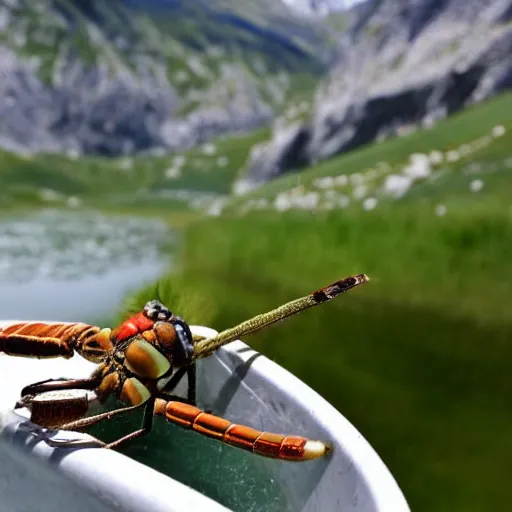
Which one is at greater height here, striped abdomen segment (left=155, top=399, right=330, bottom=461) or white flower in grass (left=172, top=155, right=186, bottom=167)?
white flower in grass (left=172, top=155, right=186, bottom=167)

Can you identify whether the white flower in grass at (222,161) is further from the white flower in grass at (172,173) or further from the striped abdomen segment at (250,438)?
the striped abdomen segment at (250,438)

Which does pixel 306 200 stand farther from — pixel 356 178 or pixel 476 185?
pixel 476 185

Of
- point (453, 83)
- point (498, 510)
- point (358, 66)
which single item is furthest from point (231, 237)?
point (358, 66)

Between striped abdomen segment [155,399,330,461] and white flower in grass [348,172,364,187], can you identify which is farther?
white flower in grass [348,172,364,187]

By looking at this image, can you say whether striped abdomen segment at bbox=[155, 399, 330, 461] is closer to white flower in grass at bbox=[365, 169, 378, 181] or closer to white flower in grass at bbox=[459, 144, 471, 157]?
white flower in grass at bbox=[459, 144, 471, 157]

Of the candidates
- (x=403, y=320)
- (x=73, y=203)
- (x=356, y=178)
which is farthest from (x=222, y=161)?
(x=403, y=320)

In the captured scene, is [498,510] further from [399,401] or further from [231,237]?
[231,237]

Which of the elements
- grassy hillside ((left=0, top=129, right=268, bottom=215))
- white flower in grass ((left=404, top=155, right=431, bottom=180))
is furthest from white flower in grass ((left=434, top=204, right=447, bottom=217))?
grassy hillside ((left=0, top=129, right=268, bottom=215))
